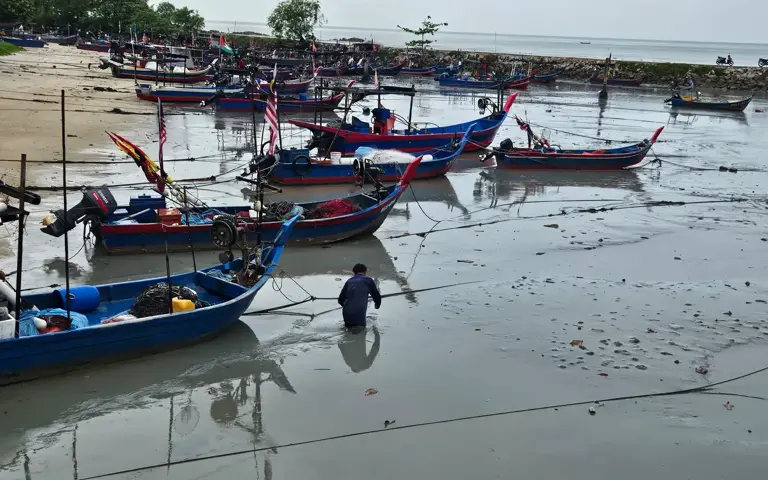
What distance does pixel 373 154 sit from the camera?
1755 cm

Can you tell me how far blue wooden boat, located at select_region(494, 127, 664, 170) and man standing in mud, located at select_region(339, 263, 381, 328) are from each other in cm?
1228

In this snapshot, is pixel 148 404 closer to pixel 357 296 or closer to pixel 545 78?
pixel 357 296

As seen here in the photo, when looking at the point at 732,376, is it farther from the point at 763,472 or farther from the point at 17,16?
the point at 17,16

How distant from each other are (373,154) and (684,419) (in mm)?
11544

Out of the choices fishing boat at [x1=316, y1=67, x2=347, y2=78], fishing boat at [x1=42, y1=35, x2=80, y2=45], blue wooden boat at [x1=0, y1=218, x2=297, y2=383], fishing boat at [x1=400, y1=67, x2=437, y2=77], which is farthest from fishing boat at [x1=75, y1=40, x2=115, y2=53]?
blue wooden boat at [x1=0, y1=218, x2=297, y2=383]

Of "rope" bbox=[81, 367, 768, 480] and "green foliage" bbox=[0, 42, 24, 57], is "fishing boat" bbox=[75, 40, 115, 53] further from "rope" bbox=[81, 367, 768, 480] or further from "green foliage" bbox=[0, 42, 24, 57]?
"rope" bbox=[81, 367, 768, 480]

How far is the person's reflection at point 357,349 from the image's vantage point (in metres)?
8.28

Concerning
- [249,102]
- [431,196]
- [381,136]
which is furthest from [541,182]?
[249,102]

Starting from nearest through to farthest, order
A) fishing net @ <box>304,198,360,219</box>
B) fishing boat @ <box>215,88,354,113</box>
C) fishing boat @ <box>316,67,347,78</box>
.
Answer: fishing net @ <box>304,198,360,219</box>
fishing boat @ <box>215,88,354,113</box>
fishing boat @ <box>316,67,347,78</box>

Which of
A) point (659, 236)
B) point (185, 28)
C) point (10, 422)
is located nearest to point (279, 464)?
point (10, 422)

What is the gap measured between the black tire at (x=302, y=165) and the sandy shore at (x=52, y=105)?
5.68 m

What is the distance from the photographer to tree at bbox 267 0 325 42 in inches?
2539

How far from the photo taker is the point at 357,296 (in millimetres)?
8836

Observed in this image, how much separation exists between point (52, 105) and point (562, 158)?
17590 millimetres
